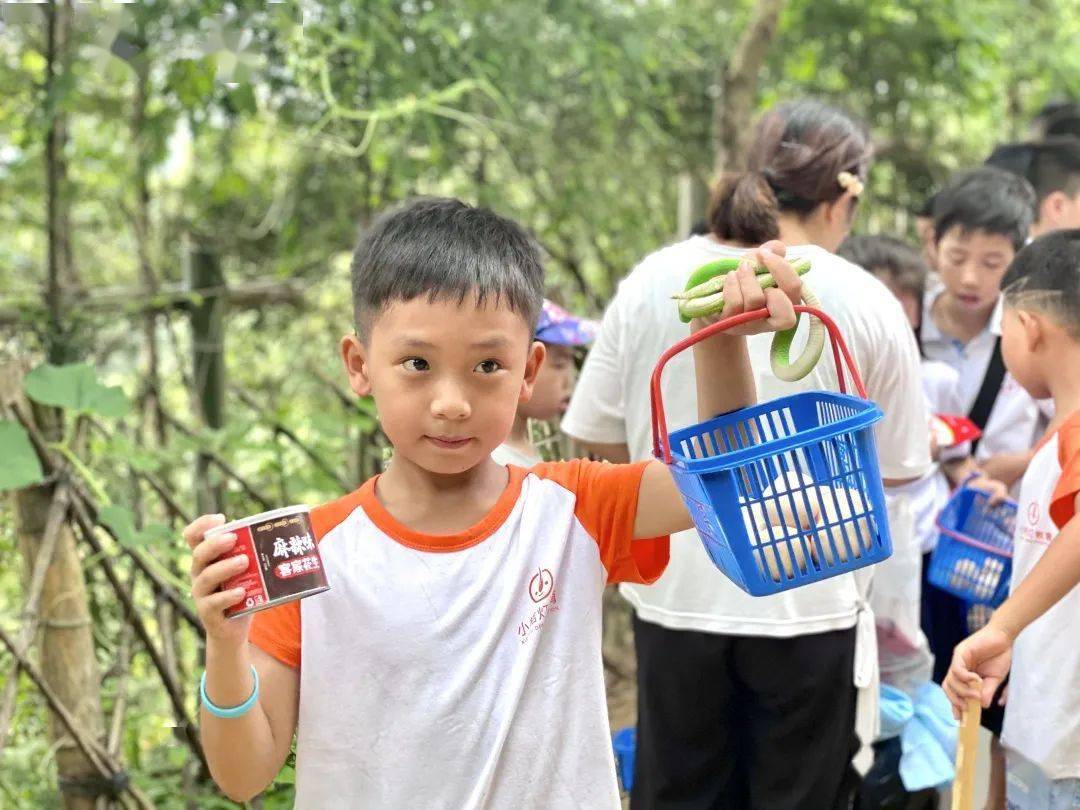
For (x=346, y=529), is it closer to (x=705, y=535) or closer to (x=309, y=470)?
(x=705, y=535)

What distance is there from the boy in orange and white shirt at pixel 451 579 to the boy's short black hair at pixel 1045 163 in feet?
9.57

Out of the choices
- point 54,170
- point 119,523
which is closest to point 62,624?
point 119,523

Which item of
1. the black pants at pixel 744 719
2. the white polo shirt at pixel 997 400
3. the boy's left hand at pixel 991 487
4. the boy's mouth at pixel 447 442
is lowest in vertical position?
the black pants at pixel 744 719

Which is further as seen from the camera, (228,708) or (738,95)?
(738,95)

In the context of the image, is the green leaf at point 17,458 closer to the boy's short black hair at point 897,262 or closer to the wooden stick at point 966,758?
the wooden stick at point 966,758

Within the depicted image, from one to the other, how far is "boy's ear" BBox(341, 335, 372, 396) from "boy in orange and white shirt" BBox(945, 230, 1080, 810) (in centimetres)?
120

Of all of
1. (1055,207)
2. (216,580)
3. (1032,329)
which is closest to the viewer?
(216,580)

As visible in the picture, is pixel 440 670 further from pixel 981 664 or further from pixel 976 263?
pixel 976 263

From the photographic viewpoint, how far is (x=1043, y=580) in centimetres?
220

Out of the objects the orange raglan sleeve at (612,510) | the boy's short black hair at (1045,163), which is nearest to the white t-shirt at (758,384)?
the orange raglan sleeve at (612,510)

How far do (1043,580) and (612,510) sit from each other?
950 mm

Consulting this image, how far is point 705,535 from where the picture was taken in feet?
5.37

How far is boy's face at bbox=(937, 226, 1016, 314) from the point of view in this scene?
352 centimetres

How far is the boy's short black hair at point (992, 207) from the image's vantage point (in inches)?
137
